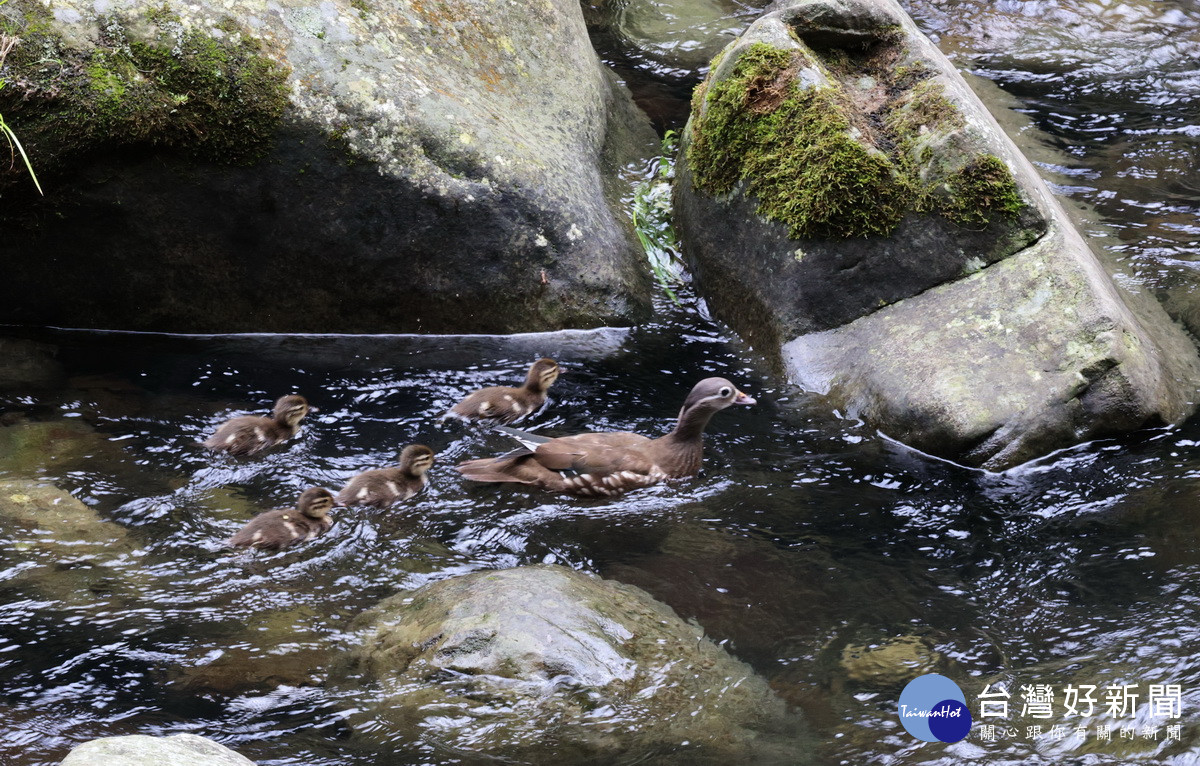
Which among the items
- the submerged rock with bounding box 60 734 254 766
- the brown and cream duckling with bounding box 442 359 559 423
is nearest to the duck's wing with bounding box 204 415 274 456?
the brown and cream duckling with bounding box 442 359 559 423

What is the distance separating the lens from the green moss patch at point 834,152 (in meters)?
6.34

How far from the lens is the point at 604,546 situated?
17.2 ft

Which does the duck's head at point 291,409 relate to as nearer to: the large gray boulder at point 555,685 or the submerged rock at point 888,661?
the large gray boulder at point 555,685

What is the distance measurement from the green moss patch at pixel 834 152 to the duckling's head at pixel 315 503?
11.7ft

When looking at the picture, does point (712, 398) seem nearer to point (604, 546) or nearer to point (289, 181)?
point (604, 546)

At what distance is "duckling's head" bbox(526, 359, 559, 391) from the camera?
6.40m

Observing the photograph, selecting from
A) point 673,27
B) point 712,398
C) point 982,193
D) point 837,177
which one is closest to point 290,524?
point 712,398

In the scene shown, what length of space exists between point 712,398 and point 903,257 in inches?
68.4

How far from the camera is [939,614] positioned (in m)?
4.59

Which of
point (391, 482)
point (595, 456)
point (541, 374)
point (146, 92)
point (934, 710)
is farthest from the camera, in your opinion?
point (541, 374)

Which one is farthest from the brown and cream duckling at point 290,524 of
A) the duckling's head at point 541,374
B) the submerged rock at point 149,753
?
the submerged rock at point 149,753

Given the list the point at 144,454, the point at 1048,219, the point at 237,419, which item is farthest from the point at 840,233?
the point at 144,454

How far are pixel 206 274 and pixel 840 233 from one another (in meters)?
4.44

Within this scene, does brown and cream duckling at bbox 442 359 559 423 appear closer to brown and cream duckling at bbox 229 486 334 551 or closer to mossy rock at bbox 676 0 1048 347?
brown and cream duckling at bbox 229 486 334 551
